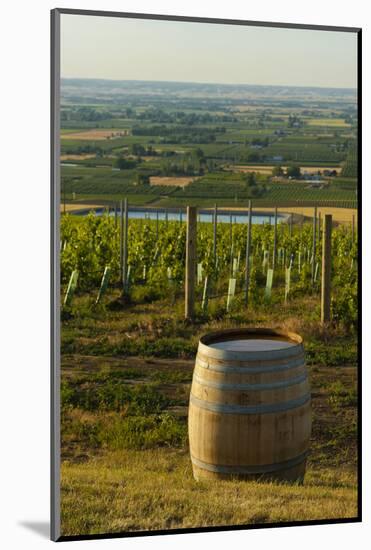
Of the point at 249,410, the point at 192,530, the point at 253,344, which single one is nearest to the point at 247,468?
the point at 249,410

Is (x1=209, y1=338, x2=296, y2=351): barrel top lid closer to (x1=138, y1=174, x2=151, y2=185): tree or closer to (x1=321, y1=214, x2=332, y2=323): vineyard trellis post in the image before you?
(x1=321, y1=214, x2=332, y2=323): vineyard trellis post

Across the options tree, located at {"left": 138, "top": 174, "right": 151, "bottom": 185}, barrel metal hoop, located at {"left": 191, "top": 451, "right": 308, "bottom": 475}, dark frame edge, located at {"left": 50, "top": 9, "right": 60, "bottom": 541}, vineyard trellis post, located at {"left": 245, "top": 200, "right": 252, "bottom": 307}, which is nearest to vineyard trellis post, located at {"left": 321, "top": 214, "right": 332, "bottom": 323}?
vineyard trellis post, located at {"left": 245, "top": 200, "right": 252, "bottom": 307}

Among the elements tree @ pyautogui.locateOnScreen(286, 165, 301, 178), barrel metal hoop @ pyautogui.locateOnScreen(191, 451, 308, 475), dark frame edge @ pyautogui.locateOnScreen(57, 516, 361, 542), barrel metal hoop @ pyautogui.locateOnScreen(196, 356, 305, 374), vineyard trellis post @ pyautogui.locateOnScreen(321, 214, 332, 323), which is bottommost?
dark frame edge @ pyautogui.locateOnScreen(57, 516, 361, 542)

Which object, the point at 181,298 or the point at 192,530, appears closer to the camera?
the point at 192,530

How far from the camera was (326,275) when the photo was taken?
756 centimetres

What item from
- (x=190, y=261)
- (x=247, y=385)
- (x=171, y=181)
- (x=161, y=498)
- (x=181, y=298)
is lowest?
(x=161, y=498)

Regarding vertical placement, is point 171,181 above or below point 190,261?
above

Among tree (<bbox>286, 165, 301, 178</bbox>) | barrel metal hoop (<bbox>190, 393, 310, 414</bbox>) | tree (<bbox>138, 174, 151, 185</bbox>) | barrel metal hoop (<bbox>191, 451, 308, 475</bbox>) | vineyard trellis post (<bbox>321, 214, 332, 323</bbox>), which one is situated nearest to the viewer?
barrel metal hoop (<bbox>190, 393, 310, 414</bbox>)

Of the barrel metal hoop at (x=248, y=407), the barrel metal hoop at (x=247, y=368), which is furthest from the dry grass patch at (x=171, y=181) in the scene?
the barrel metal hoop at (x=248, y=407)

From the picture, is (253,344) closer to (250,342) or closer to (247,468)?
(250,342)

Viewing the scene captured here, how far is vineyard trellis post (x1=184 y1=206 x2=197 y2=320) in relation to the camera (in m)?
7.30

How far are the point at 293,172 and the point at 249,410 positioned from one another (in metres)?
1.53

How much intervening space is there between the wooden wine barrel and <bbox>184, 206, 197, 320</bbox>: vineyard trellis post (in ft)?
1.89

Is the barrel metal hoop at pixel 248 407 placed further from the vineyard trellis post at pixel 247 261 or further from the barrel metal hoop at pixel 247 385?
the vineyard trellis post at pixel 247 261
